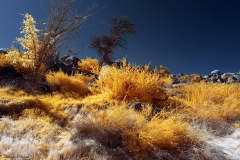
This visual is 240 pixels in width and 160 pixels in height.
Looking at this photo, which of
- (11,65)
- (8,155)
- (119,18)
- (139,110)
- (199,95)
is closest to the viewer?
(8,155)

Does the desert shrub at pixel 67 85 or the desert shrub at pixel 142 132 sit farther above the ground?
the desert shrub at pixel 67 85

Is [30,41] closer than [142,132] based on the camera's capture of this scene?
No

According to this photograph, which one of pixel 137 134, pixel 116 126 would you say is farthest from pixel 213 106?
pixel 116 126

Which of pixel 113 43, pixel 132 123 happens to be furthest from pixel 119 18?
pixel 132 123

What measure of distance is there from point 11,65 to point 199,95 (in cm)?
751

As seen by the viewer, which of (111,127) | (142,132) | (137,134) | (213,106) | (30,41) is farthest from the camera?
(30,41)

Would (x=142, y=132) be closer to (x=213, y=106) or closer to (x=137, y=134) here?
(x=137, y=134)

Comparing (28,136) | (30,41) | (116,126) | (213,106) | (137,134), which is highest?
(30,41)

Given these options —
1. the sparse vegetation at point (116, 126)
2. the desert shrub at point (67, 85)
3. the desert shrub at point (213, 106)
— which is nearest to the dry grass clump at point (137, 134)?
the sparse vegetation at point (116, 126)

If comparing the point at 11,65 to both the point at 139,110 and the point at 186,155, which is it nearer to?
the point at 139,110

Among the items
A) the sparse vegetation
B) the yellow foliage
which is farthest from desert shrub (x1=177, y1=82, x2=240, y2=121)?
the yellow foliage

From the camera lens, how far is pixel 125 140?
3.35 meters

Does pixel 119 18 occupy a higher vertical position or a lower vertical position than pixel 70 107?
higher

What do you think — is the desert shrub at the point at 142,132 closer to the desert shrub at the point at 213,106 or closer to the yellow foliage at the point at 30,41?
the desert shrub at the point at 213,106
